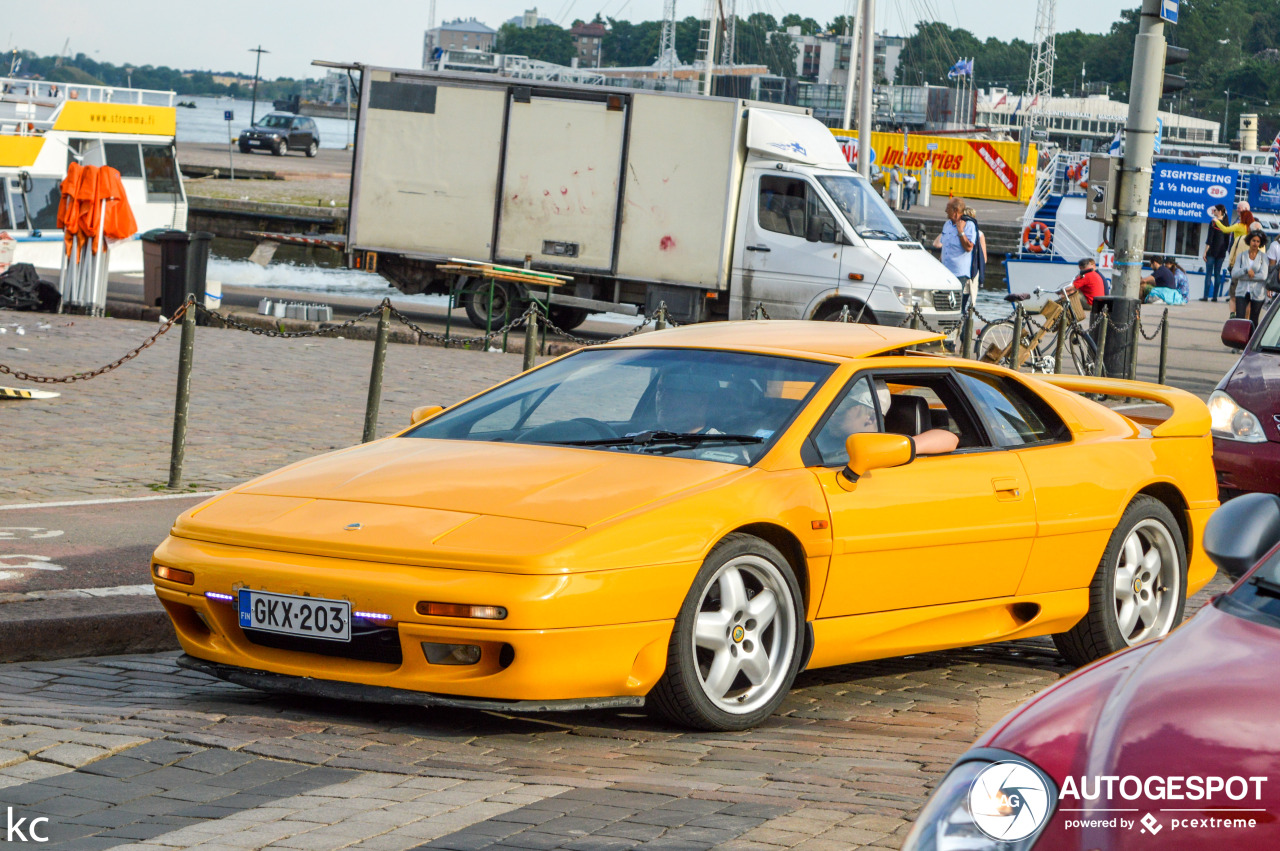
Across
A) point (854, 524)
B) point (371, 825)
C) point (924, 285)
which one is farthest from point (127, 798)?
point (924, 285)

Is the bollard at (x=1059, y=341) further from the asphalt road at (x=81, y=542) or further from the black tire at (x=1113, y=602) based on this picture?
the asphalt road at (x=81, y=542)

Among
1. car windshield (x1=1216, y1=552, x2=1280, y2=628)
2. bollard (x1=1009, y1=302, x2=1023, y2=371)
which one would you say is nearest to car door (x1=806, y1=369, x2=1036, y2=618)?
car windshield (x1=1216, y1=552, x2=1280, y2=628)

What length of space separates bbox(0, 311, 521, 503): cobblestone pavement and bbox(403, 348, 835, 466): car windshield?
148 inches

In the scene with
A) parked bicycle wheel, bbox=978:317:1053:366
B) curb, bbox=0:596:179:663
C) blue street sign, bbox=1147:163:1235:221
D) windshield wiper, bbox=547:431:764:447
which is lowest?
curb, bbox=0:596:179:663

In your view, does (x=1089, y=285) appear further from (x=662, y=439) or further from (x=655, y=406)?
(x=662, y=439)

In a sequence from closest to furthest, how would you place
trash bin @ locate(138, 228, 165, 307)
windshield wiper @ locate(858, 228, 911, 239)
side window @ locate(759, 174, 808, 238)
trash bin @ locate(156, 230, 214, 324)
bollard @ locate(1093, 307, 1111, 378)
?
bollard @ locate(1093, 307, 1111, 378), windshield wiper @ locate(858, 228, 911, 239), side window @ locate(759, 174, 808, 238), trash bin @ locate(156, 230, 214, 324), trash bin @ locate(138, 228, 165, 307)

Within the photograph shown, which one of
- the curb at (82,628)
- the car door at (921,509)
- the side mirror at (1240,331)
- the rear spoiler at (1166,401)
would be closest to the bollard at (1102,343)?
the side mirror at (1240,331)

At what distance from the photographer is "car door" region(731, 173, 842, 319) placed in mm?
19766

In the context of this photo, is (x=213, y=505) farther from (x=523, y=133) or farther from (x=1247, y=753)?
(x=523, y=133)

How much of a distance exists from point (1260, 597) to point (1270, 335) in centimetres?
783

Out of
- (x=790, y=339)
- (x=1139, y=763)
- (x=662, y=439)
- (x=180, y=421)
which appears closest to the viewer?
(x=1139, y=763)

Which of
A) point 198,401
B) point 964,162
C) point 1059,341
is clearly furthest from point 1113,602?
point 964,162

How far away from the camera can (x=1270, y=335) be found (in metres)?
10.1

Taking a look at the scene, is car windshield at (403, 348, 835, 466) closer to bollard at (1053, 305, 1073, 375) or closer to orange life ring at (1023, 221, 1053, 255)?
bollard at (1053, 305, 1073, 375)
